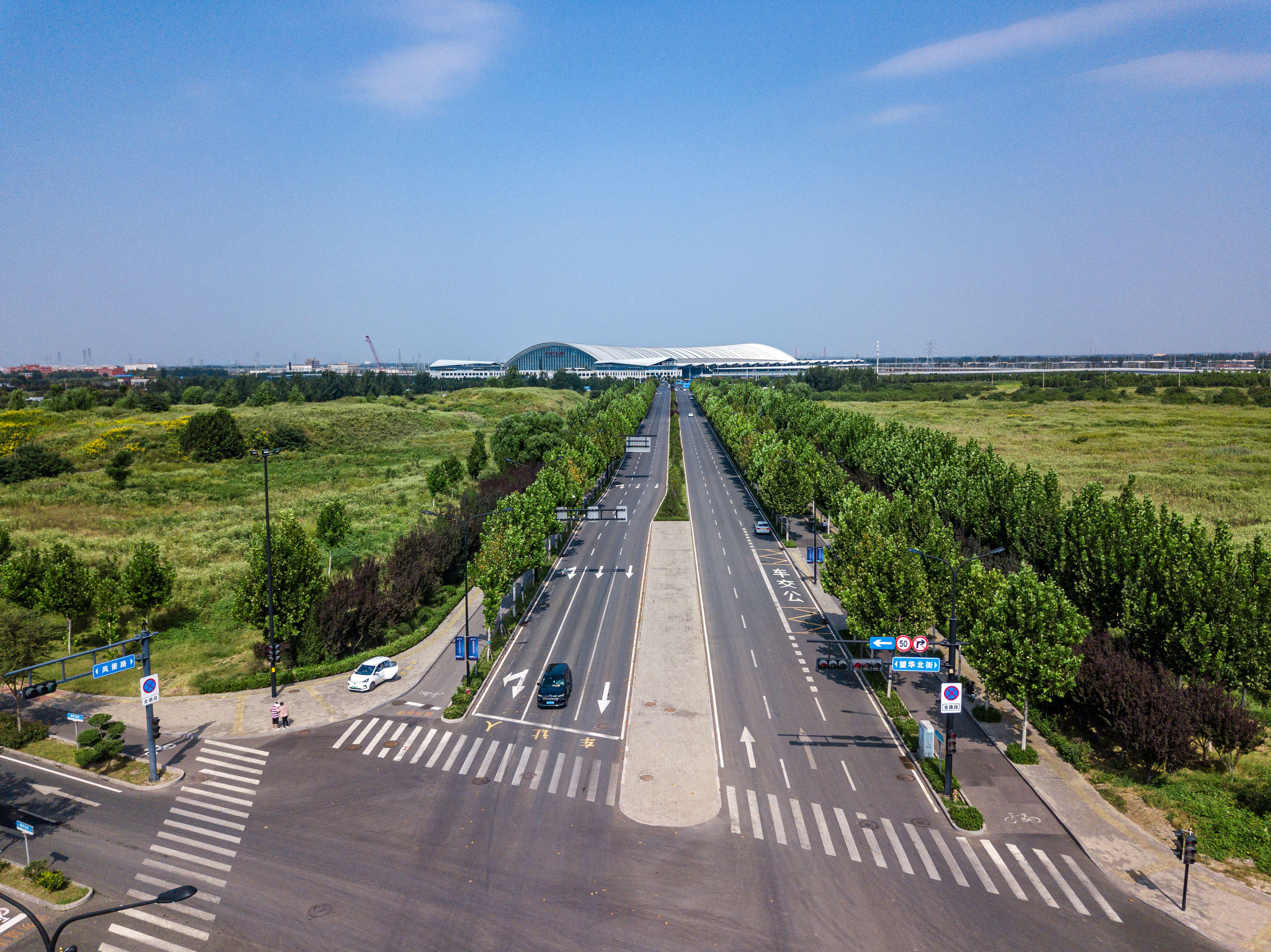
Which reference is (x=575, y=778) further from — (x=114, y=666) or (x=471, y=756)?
(x=114, y=666)

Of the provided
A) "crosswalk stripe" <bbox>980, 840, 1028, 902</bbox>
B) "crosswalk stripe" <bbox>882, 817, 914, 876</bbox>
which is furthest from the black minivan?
"crosswalk stripe" <bbox>980, 840, 1028, 902</bbox>

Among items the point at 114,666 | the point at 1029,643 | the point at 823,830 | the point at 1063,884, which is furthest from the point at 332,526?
the point at 1063,884

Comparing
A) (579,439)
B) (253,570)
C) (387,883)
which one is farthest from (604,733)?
(579,439)

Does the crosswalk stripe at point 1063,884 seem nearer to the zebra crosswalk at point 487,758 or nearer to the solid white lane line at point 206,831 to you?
the zebra crosswalk at point 487,758

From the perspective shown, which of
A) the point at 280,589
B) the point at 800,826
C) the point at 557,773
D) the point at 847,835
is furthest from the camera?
the point at 280,589

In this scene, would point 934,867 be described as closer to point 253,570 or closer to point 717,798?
point 717,798
